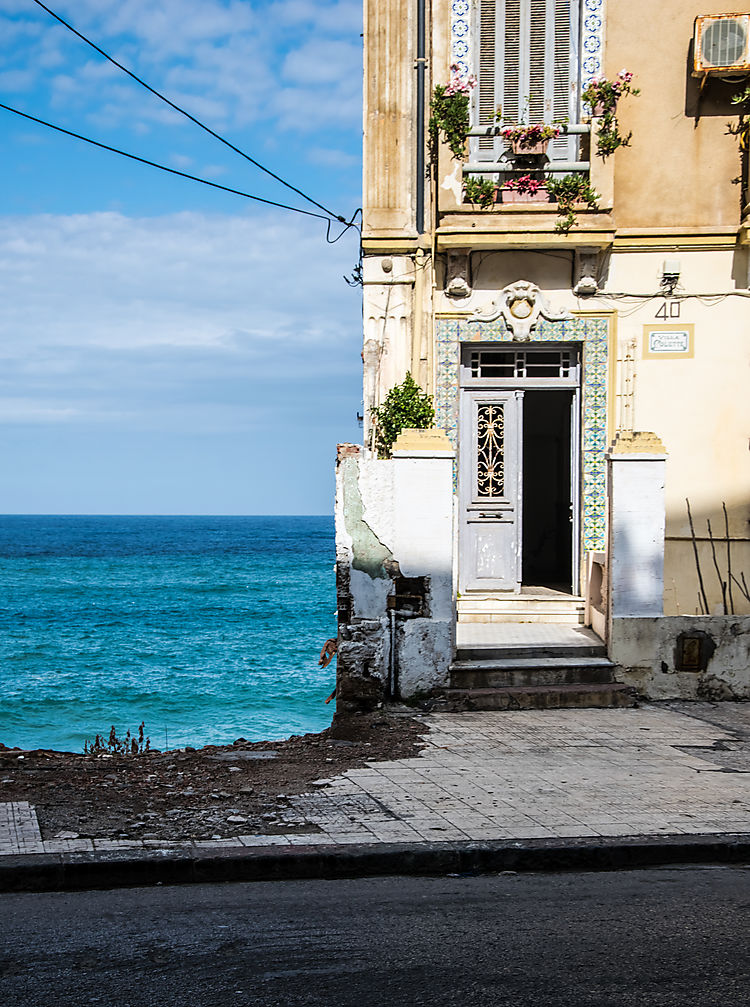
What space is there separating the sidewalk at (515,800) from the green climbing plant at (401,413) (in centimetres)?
372

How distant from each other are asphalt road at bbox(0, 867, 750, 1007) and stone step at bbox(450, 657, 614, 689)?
4.38m

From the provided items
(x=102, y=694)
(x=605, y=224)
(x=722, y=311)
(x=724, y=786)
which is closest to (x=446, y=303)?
(x=605, y=224)

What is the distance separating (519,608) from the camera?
40.9 feet

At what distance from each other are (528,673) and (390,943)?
587 centimetres

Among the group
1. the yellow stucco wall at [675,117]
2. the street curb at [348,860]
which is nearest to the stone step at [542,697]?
the street curb at [348,860]

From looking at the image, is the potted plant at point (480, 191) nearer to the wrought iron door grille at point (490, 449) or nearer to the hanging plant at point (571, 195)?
the hanging plant at point (571, 195)

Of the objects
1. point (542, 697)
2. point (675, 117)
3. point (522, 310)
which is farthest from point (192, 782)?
point (675, 117)

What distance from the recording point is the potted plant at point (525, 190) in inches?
493

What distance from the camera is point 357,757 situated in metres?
8.49

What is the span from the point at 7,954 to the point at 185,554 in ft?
263

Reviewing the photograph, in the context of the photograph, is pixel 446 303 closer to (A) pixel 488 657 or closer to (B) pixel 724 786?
(A) pixel 488 657

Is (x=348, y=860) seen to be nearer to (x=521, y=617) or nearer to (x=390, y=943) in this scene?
(x=390, y=943)

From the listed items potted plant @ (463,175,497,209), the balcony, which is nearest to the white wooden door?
the balcony

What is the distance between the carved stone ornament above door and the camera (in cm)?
1267
